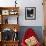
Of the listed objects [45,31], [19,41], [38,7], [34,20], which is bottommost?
[19,41]

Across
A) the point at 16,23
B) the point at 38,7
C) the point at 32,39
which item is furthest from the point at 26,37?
the point at 38,7

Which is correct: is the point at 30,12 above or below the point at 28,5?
below

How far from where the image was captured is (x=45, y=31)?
18.4 ft

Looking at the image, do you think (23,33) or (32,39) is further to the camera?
(23,33)

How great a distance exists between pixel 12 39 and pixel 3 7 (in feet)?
4.10

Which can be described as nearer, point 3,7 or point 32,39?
point 32,39

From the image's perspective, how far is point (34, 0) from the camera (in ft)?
20.1

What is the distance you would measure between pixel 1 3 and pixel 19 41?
1607mm

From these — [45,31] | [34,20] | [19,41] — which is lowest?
[19,41]

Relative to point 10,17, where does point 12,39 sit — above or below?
below

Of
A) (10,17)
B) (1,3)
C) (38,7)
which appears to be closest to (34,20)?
(38,7)

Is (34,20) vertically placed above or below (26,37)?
above

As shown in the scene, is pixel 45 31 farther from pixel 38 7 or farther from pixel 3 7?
pixel 3 7

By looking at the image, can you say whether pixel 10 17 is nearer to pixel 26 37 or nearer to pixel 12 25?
pixel 12 25
